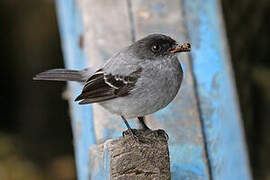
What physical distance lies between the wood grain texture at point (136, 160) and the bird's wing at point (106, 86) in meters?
0.60

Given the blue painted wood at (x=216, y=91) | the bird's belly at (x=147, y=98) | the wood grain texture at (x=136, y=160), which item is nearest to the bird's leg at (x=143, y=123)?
the bird's belly at (x=147, y=98)

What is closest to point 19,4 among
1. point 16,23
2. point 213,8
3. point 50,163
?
point 16,23

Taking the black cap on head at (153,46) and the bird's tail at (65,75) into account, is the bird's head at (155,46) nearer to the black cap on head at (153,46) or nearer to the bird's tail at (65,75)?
the black cap on head at (153,46)

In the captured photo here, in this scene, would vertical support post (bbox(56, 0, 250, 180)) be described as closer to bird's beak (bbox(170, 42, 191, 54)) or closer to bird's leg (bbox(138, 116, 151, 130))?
bird's leg (bbox(138, 116, 151, 130))

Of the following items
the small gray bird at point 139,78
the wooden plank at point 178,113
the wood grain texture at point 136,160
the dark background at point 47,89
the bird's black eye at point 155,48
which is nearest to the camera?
the wood grain texture at point 136,160

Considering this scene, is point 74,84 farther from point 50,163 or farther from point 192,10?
point 50,163

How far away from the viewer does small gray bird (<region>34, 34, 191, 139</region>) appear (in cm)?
327

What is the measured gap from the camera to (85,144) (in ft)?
12.0

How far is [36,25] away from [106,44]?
2837 millimetres

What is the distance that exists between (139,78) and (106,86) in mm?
217

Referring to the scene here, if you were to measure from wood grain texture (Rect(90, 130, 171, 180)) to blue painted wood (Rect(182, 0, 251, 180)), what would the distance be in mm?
533

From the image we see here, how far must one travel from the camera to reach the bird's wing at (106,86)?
3.34 meters

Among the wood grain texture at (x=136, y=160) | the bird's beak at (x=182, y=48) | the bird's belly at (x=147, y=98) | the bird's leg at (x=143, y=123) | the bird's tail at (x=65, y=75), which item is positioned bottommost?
the wood grain texture at (x=136, y=160)

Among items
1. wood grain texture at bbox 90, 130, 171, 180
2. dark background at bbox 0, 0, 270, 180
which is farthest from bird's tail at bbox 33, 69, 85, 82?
dark background at bbox 0, 0, 270, 180
